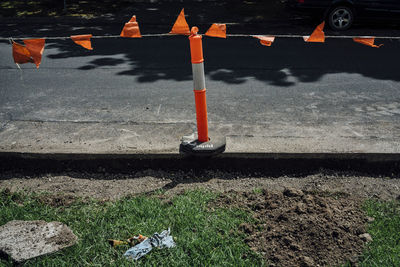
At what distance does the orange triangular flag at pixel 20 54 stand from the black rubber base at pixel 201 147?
2.08 m

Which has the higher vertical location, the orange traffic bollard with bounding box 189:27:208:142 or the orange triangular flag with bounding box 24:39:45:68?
the orange triangular flag with bounding box 24:39:45:68

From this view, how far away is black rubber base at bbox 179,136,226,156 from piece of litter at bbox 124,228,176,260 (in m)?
1.11

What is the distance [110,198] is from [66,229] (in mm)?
606

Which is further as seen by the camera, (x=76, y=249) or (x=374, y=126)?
(x=374, y=126)

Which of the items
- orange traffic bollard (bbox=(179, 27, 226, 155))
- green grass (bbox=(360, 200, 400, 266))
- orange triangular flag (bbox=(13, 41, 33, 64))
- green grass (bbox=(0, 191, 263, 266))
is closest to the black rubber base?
orange traffic bollard (bbox=(179, 27, 226, 155))

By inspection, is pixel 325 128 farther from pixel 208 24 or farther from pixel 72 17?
pixel 72 17

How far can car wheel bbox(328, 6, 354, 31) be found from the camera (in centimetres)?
990

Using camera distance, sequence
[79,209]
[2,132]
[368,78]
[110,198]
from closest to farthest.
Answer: [79,209]
[110,198]
[2,132]
[368,78]

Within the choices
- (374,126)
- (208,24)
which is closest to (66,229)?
(374,126)

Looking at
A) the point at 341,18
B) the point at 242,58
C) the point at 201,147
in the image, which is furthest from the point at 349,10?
the point at 201,147

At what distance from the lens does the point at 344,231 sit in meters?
2.88

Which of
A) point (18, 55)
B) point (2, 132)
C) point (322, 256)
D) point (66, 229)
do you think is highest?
point (18, 55)

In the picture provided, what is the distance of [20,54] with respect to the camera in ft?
13.8

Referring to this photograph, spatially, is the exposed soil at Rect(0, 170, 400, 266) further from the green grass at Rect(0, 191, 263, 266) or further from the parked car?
the parked car
